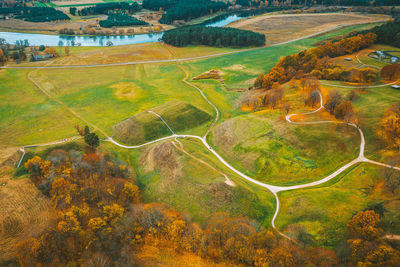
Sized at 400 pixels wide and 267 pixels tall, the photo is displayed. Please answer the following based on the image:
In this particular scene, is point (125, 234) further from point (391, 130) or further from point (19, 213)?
point (391, 130)

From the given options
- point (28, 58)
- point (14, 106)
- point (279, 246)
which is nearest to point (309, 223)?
point (279, 246)

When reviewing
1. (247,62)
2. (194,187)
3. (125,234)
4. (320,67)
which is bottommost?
(125,234)

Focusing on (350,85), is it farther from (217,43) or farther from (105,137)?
(217,43)

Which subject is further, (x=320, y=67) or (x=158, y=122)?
(x=320, y=67)

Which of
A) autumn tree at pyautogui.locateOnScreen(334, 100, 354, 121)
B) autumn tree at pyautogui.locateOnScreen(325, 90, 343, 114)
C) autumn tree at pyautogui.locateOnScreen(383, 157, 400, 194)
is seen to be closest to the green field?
autumn tree at pyautogui.locateOnScreen(383, 157, 400, 194)

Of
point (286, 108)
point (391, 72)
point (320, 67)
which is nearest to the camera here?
point (286, 108)

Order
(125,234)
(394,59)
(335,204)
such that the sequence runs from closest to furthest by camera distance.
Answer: (125,234) < (335,204) < (394,59)

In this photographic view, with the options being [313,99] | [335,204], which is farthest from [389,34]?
[335,204]

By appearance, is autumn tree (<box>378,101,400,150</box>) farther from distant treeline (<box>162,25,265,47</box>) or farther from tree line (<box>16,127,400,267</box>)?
distant treeline (<box>162,25,265,47</box>)

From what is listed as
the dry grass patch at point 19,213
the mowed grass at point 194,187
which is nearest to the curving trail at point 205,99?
the mowed grass at point 194,187
